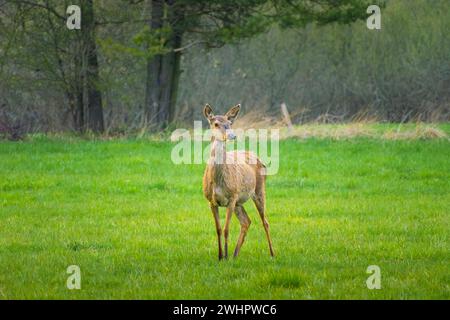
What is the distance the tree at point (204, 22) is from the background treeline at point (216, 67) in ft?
0.33

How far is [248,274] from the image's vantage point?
9.00 m

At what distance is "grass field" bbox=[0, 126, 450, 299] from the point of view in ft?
28.0

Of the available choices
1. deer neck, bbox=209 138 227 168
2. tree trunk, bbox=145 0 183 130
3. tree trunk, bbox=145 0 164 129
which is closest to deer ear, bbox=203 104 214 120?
deer neck, bbox=209 138 227 168

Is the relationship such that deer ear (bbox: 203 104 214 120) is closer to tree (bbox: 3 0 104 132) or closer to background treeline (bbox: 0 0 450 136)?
background treeline (bbox: 0 0 450 136)

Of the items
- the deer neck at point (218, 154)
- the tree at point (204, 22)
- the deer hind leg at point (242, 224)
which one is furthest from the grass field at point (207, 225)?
the tree at point (204, 22)

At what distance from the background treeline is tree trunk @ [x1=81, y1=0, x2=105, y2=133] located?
0.13ft

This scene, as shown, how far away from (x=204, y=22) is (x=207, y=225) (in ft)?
52.7

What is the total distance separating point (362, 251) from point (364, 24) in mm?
26106

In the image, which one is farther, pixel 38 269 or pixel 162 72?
pixel 162 72

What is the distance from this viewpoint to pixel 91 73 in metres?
25.8

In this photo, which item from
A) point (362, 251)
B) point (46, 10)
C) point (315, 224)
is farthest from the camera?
point (46, 10)

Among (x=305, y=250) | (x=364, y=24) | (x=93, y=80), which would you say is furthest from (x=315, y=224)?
(x=364, y=24)

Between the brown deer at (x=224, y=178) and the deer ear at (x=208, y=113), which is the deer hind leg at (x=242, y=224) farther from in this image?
the deer ear at (x=208, y=113)
